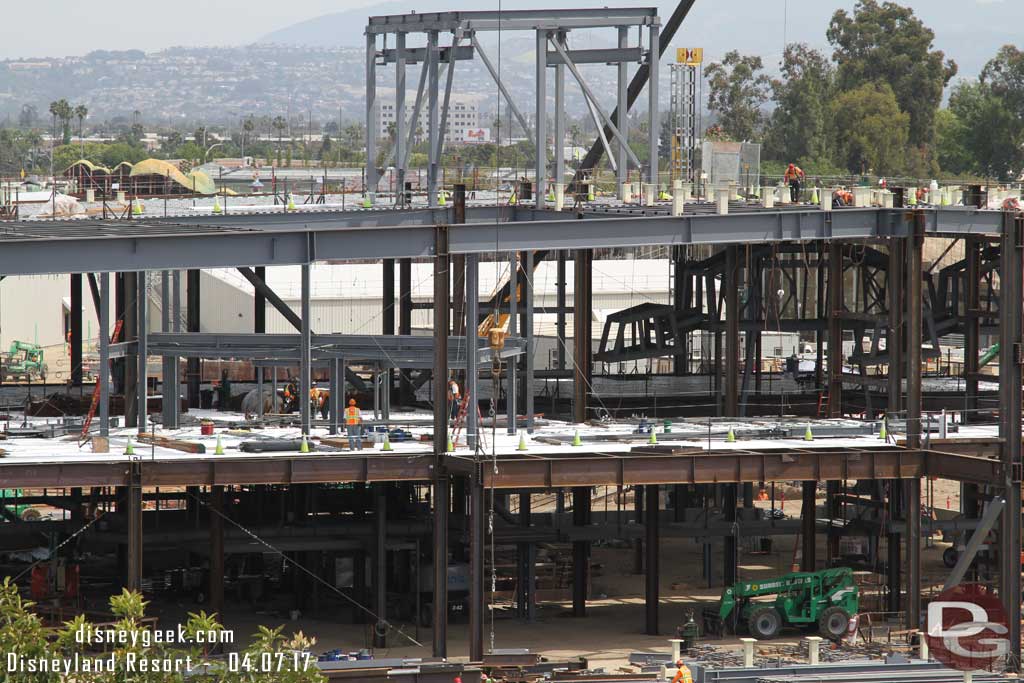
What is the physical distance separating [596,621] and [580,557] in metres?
2.13

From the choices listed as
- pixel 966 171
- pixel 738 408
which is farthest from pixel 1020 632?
pixel 966 171

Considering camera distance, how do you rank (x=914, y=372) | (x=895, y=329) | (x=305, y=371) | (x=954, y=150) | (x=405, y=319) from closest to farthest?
(x=305, y=371) → (x=914, y=372) → (x=895, y=329) → (x=405, y=319) → (x=954, y=150)

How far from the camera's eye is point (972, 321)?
199 ft

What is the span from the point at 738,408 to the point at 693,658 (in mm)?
19213

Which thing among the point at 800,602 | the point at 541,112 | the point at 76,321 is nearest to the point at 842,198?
the point at 541,112

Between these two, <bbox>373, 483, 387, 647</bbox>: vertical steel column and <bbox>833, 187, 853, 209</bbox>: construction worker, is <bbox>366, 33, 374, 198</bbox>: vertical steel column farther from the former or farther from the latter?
<bbox>373, 483, 387, 647</bbox>: vertical steel column

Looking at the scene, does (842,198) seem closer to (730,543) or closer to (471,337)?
(730,543)

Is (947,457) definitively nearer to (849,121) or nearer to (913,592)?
(913,592)

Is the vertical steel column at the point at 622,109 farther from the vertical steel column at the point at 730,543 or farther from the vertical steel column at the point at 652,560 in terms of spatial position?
the vertical steel column at the point at 652,560

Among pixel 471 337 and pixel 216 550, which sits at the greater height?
pixel 471 337

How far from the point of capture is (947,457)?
154 feet

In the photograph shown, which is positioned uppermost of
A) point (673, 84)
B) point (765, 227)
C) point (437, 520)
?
point (673, 84)

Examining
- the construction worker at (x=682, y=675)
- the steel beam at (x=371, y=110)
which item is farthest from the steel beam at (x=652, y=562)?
the steel beam at (x=371, y=110)

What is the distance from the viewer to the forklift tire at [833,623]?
47000mm
